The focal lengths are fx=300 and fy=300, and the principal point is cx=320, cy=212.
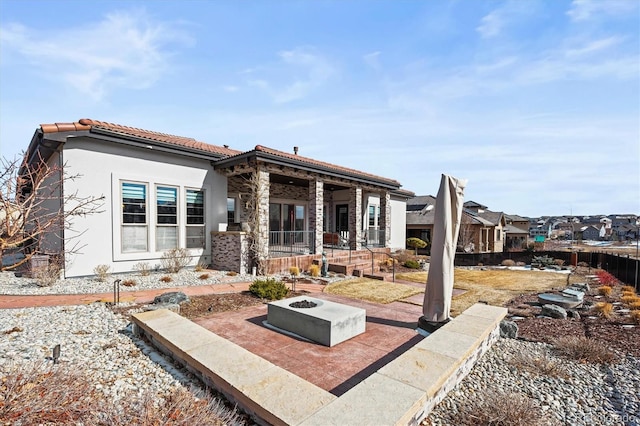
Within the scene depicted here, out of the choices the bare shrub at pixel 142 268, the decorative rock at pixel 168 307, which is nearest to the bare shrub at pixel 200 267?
the bare shrub at pixel 142 268

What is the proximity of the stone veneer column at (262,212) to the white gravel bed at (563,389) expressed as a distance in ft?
26.7

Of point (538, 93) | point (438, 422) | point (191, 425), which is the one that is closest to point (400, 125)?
point (538, 93)

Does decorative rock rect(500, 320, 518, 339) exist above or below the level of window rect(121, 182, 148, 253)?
below

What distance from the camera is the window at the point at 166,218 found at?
1080cm

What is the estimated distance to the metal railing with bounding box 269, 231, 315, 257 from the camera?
13091 mm

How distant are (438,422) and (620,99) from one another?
9178 millimetres

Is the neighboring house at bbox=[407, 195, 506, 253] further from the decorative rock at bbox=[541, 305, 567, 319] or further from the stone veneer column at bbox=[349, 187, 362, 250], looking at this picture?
the decorative rock at bbox=[541, 305, 567, 319]

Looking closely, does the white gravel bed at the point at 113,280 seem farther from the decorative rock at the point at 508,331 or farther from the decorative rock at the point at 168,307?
the decorative rock at the point at 508,331

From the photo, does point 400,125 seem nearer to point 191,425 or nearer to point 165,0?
point 165,0

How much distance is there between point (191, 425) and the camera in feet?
8.59

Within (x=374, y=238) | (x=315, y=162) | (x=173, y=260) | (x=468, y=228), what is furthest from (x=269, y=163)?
(x=468, y=228)

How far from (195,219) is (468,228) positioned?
78.5 ft

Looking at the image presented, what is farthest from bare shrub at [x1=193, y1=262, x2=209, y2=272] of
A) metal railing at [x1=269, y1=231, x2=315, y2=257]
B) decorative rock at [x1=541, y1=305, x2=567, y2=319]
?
decorative rock at [x1=541, y1=305, x2=567, y2=319]

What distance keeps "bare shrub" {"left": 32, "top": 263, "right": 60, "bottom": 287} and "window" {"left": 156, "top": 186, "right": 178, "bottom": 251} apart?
110 inches
